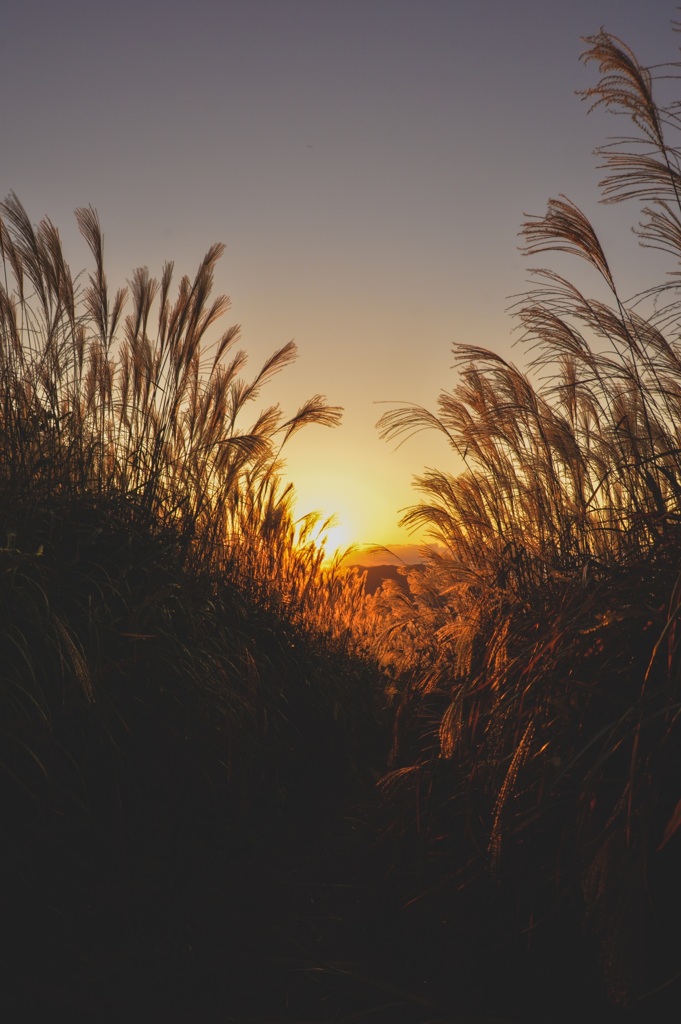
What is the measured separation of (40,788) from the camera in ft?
6.50

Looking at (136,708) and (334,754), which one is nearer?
(136,708)

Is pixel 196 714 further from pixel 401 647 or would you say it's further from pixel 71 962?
pixel 401 647

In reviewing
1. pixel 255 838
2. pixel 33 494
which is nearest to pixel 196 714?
pixel 255 838

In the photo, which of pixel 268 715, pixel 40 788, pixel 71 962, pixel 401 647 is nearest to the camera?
pixel 71 962

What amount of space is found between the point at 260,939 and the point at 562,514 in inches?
87.4

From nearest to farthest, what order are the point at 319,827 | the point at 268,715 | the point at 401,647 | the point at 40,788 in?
the point at 40,788, the point at 319,827, the point at 268,715, the point at 401,647

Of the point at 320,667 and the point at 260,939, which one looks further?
the point at 320,667

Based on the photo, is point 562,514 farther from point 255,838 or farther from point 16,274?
point 16,274

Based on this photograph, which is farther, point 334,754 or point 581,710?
point 334,754

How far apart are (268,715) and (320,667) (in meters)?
0.79

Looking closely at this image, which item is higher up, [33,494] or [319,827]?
[33,494]

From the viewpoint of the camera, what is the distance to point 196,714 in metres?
2.43

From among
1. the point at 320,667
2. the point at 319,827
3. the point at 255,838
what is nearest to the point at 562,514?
the point at 320,667

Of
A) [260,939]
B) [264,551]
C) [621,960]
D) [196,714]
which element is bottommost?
[260,939]
